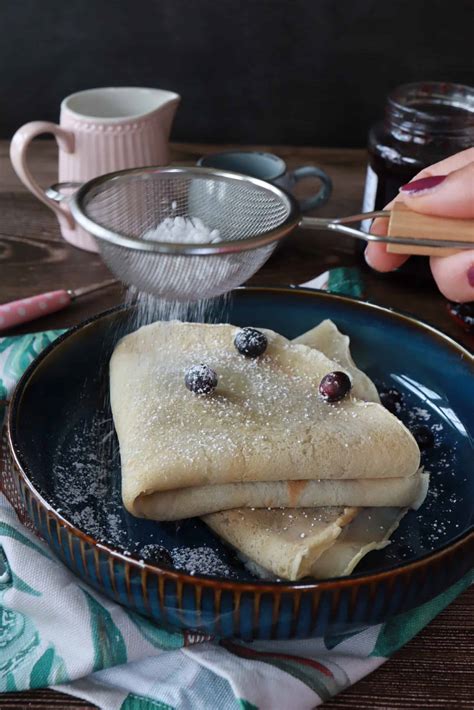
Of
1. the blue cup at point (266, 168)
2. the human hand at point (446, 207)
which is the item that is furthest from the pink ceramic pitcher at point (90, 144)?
the human hand at point (446, 207)

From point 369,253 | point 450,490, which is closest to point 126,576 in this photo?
point 450,490

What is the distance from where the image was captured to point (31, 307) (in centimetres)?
118

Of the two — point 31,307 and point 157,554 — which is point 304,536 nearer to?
point 157,554

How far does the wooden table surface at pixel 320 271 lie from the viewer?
26.1 inches

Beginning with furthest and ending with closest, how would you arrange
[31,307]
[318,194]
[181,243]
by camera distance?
[318,194], [31,307], [181,243]

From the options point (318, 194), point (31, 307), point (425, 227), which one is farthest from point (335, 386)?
point (318, 194)

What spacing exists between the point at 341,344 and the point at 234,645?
46 centimetres

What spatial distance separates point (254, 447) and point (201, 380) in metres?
0.12

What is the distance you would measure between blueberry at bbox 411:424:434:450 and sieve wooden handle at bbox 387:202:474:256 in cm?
23

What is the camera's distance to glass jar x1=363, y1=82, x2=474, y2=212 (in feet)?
4.15

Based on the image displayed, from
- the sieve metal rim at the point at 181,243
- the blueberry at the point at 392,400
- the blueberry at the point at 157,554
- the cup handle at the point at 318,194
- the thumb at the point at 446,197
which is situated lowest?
the blueberry at the point at 392,400

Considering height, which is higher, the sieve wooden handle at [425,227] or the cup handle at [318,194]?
the sieve wooden handle at [425,227]

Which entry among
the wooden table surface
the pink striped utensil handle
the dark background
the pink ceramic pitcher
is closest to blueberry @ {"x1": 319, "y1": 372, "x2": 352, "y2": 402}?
the wooden table surface

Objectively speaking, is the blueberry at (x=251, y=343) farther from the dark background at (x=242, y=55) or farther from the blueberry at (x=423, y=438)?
the dark background at (x=242, y=55)
